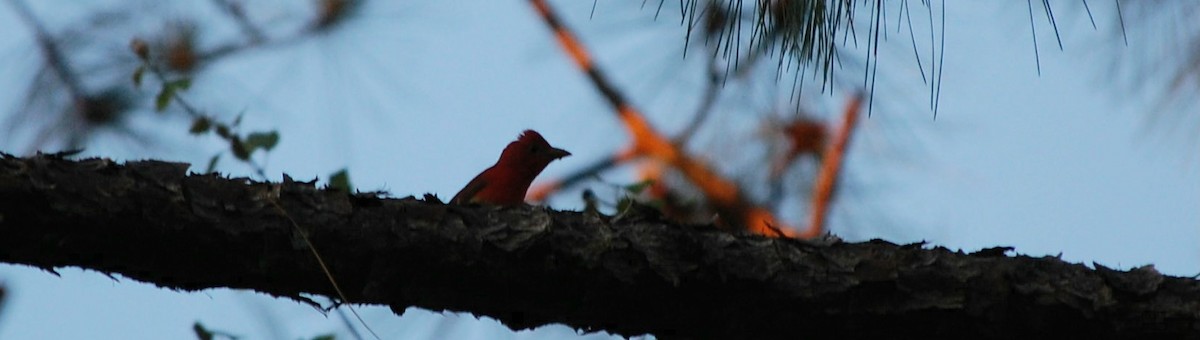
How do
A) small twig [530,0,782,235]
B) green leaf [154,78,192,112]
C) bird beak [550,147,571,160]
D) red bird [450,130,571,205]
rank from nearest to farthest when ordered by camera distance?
green leaf [154,78,192,112]
small twig [530,0,782,235]
red bird [450,130,571,205]
bird beak [550,147,571,160]

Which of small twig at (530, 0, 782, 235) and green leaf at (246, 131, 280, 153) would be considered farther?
small twig at (530, 0, 782, 235)

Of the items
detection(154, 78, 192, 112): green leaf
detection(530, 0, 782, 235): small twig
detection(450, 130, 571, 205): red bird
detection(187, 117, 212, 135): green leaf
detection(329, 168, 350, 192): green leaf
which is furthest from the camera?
detection(450, 130, 571, 205): red bird

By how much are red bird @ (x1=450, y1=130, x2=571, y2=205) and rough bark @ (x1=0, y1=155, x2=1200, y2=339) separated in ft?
7.30

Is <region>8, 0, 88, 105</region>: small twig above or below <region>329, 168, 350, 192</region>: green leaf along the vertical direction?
above

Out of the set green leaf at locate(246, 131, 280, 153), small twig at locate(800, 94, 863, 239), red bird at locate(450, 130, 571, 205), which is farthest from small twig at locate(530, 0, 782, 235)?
green leaf at locate(246, 131, 280, 153)

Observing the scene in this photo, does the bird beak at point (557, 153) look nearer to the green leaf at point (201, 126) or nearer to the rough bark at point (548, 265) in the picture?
the green leaf at point (201, 126)

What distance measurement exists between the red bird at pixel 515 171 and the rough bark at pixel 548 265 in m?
2.23

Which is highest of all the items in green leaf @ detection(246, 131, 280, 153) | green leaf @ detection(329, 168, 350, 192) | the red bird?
the red bird

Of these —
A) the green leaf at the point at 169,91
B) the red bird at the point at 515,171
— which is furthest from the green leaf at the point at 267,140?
the red bird at the point at 515,171

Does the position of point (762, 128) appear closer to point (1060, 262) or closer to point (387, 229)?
point (1060, 262)

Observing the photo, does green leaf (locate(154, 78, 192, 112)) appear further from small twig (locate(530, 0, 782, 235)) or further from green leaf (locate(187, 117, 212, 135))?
small twig (locate(530, 0, 782, 235))

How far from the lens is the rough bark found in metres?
2.16

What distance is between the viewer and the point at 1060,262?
2516mm

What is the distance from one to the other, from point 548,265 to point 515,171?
7.90 feet
